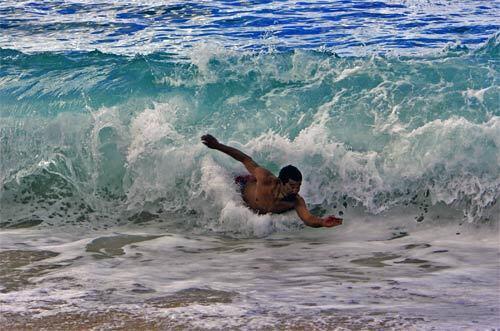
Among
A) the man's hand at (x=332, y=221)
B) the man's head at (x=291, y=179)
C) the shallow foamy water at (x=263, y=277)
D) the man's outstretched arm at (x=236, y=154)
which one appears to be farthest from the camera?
the man's outstretched arm at (x=236, y=154)

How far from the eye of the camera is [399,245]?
718 centimetres

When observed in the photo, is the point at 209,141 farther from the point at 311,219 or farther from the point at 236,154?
the point at 311,219

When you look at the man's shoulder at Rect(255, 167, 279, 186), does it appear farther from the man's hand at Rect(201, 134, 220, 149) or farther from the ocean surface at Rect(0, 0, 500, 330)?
the man's hand at Rect(201, 134, 220, 149)

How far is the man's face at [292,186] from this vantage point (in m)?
7.42

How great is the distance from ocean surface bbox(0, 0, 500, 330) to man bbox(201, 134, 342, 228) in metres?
0.13

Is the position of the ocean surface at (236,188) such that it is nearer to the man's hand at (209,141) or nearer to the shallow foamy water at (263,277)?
the shallow foamy water at (263,277)

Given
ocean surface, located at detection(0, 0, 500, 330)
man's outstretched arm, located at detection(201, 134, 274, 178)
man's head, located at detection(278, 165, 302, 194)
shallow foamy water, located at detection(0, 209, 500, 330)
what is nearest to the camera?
shallow foamy water, located at detection(0, 209, 500, 330)

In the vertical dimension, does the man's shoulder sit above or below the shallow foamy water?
above

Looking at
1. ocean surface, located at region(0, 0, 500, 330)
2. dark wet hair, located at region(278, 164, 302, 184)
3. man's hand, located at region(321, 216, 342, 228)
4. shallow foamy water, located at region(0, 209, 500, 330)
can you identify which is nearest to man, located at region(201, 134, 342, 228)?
dark wet hair, located at region(278, 164, 302, 184)

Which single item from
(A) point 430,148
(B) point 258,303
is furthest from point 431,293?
(A) point 430,148

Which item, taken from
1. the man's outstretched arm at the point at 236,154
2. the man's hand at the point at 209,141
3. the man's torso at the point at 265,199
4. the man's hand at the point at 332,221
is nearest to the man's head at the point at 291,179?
the man's torso at the point at 265,199

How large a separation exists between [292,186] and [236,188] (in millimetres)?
960

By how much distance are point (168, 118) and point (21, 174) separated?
1.65 m

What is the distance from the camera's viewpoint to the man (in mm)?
7426
